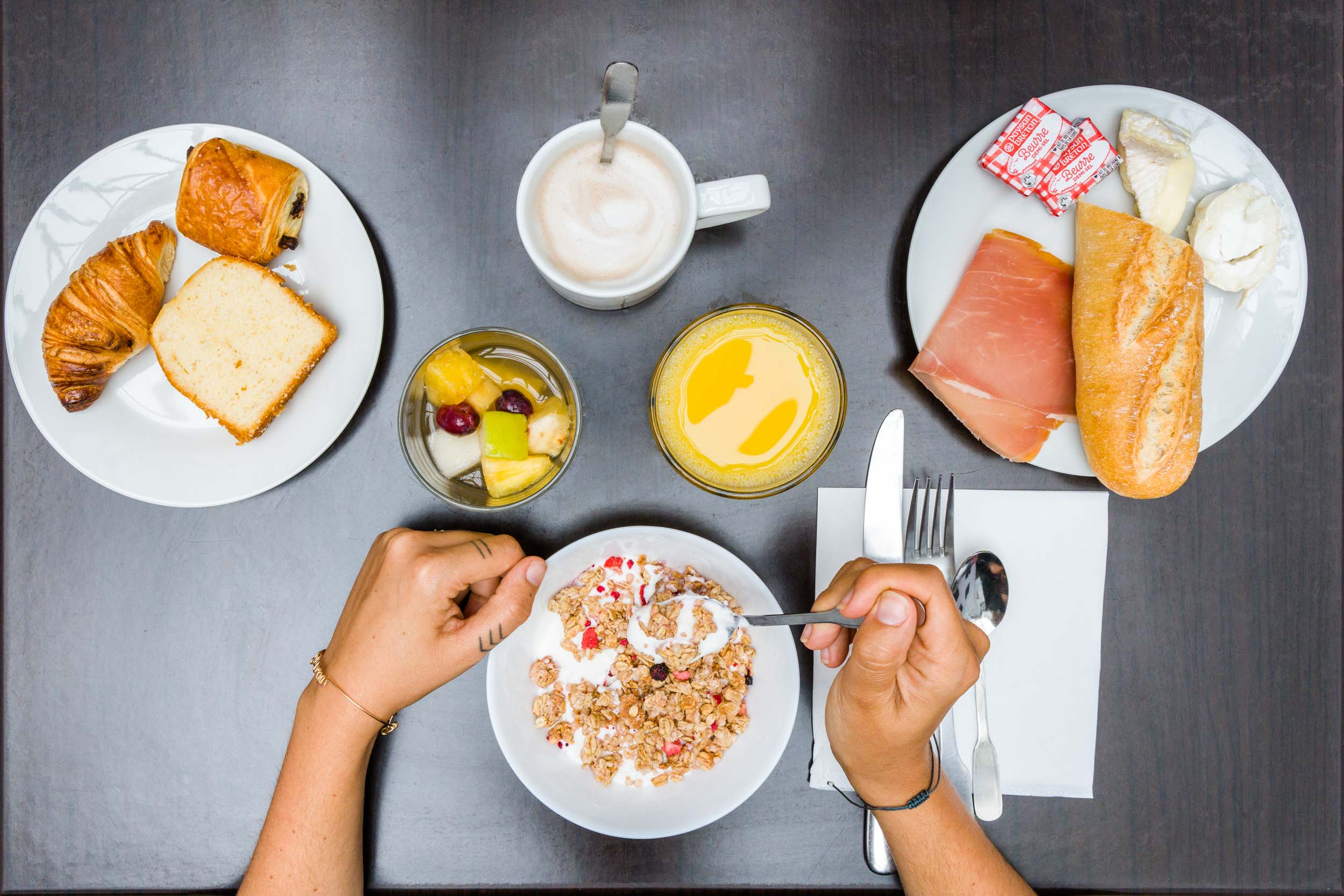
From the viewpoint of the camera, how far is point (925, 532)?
111cm

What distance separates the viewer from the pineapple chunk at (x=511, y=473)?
100 cm

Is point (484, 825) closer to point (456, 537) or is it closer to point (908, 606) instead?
point (456, 537)

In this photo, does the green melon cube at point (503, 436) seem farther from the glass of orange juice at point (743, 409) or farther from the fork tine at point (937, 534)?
the fork tine at point (937, 534)

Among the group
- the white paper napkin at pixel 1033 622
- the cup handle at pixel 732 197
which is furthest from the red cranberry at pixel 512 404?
the white paper napkin at pixel 1033 622

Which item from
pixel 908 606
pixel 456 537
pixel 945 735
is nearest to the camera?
pixel 908 606

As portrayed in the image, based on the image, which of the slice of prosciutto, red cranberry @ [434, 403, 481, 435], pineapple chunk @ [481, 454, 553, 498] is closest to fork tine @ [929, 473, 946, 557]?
the slice of prosciutto

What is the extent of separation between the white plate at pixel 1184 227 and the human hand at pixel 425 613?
649mm

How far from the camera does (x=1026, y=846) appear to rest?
44.8 inches

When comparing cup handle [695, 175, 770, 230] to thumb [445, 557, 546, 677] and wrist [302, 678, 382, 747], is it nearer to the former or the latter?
thumb [445, 557, 546, 677]

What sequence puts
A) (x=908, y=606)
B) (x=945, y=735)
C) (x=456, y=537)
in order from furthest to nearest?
(x=945, y=735) → (x=456, y=537) → (x=908, y=606)

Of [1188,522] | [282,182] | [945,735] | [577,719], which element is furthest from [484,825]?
[1188,522]

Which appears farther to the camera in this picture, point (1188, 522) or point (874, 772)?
point (1188, 522)

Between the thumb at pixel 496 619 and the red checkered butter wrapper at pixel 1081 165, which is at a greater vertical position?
the red checkered butter wrapper at pixel 1081 165

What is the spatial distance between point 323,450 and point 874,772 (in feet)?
2.77
